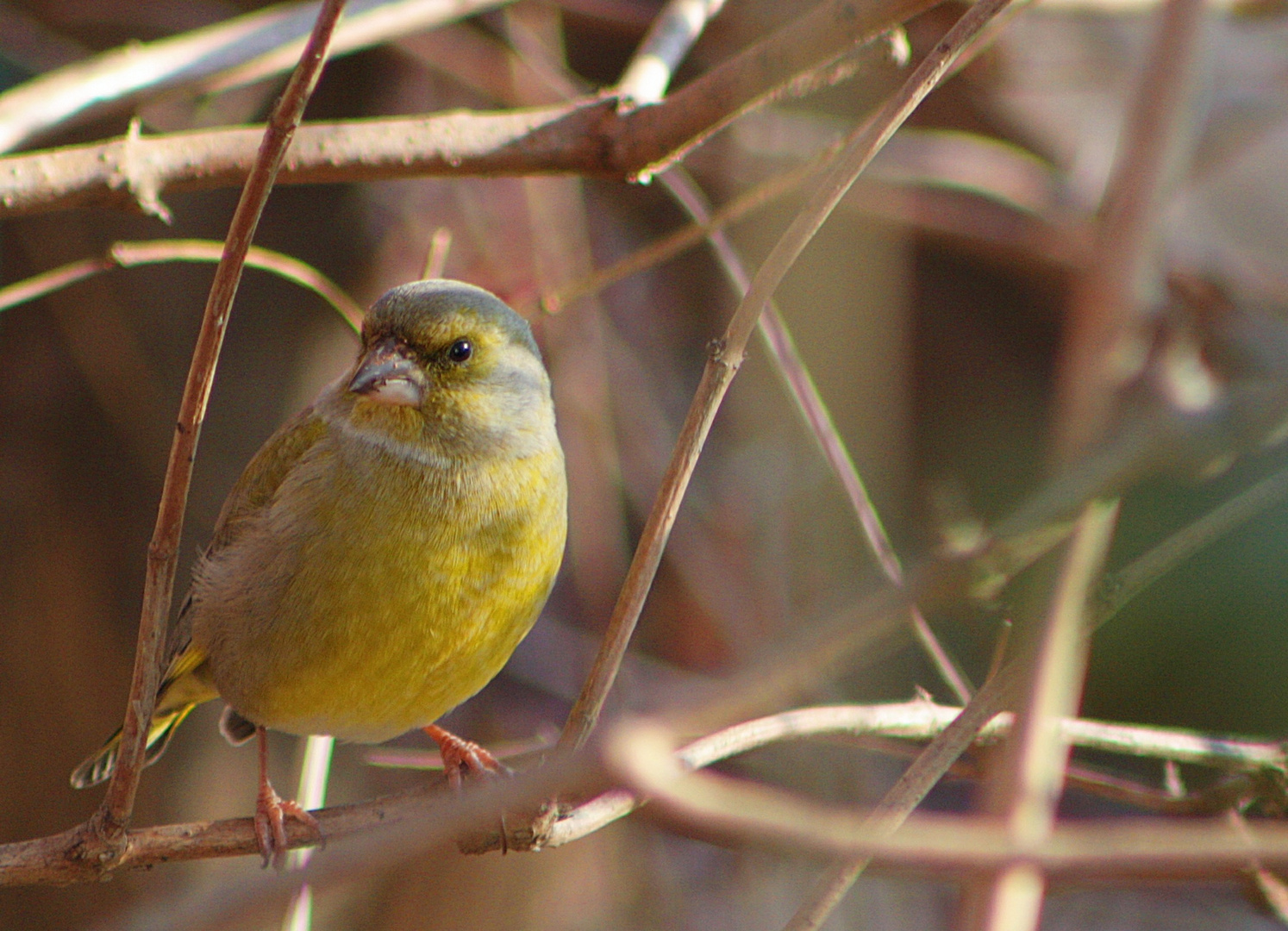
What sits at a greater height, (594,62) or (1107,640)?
(594,62)

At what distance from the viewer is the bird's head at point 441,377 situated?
9.36 feet

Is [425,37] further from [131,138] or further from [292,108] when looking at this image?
[292,108]

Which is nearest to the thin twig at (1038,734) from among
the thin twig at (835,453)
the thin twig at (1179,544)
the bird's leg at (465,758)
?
the thin twig at (1179,544)

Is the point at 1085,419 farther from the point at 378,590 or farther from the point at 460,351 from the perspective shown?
the point at 460,351

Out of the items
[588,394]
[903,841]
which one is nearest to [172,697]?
[588,394]

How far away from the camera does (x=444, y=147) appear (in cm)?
250

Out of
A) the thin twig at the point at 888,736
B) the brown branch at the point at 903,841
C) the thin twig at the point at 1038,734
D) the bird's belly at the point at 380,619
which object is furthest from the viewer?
the bird's belly at the point at 380,619

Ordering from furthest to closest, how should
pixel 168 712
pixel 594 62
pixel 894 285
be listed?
pixel 594 62
pixel 894 285
pixel 168 712

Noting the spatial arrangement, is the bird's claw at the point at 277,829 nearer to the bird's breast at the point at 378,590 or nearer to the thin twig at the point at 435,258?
the bird's breast at the point at 378,590

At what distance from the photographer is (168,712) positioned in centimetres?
337

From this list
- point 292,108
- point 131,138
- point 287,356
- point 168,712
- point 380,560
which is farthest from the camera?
point 287,356

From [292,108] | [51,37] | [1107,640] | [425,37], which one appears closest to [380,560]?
[292,108]

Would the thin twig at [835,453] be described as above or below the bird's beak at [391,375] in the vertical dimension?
below

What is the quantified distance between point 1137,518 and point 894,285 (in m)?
2.54
